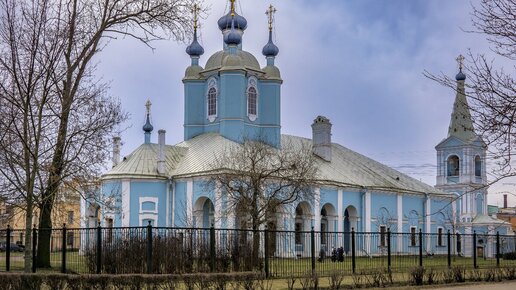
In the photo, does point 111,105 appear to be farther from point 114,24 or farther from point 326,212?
point 326,212

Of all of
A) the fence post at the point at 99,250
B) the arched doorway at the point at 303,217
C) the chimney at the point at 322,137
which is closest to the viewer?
the fence post at the point at 99,250

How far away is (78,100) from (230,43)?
977 inches

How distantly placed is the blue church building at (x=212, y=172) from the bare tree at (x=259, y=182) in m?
1.94

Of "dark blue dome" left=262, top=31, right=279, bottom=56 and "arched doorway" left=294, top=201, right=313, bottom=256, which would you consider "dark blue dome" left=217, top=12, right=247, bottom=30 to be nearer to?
"dark blue dome" left=262, top=31, right=279, bottom=56

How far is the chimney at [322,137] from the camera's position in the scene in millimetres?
51469

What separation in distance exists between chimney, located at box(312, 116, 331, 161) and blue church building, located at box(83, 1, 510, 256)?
0.23ft

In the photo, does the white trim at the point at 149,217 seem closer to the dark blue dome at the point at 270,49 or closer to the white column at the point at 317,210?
the white column at the point at 317,210

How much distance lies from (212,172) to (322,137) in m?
12.8

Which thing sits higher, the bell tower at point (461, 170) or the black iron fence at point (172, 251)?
the bell tower at point (461, 170)

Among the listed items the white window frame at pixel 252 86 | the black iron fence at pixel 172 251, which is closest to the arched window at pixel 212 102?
the white window frame at pixel 252 86

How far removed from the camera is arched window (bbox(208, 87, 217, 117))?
4922 cm

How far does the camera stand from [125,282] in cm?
1558

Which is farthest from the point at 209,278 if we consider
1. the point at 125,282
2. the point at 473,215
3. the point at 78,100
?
the point at 473,215

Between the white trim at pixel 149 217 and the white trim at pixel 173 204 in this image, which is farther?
the white trim at pixel 173 204
